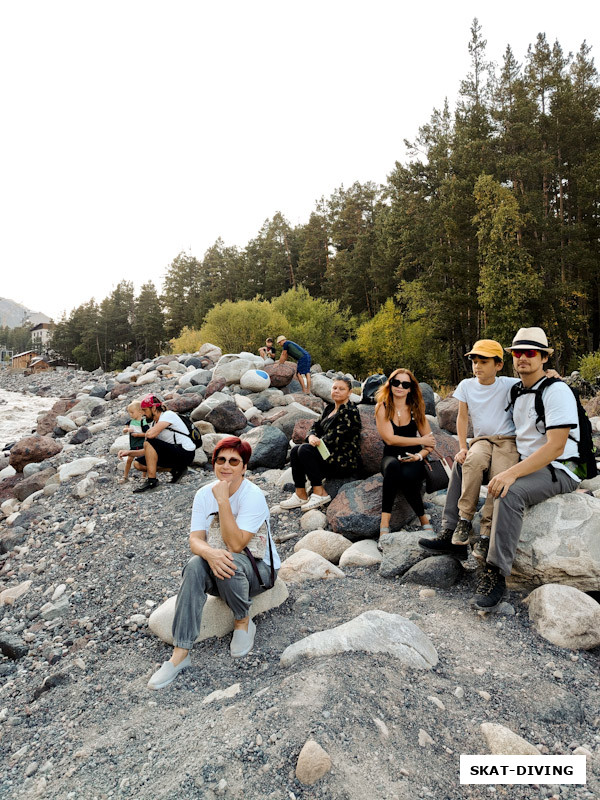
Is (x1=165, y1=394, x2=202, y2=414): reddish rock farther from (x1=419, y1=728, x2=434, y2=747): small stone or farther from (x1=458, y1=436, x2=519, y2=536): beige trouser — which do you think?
(x1=419, y1=728, x2=434, y2=747): small stone

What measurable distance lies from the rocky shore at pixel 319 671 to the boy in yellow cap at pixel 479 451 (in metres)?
0.30

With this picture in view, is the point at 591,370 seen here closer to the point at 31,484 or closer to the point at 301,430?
the point at 301,430

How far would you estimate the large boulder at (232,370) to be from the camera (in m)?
12.7

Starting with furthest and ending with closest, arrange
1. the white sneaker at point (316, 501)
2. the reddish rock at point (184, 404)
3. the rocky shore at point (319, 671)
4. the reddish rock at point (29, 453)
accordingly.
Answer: the reddish rock at point (29, 453) < the reddish rock at point (184, 404) < the white sneaker at point (316, 501) < the rocky shore at point (319, 671)

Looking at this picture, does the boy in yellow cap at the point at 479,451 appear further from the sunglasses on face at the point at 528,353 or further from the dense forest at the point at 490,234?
the dense forest at the point at 490,234

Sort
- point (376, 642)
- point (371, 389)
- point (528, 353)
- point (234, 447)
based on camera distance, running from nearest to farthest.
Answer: point (376, 642) < point (234, 447) < point (528, 353) < point (371, 389)

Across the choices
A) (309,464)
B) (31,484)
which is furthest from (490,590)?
(31,484)

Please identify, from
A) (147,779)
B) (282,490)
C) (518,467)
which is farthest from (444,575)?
(282,490)

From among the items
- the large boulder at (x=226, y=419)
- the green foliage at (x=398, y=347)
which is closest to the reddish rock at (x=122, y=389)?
the large boulder at (x=226, y=419)

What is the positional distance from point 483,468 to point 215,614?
2.25 m

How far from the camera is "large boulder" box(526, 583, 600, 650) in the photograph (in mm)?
3129

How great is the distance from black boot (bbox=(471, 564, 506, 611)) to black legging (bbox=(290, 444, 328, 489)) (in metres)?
2.51

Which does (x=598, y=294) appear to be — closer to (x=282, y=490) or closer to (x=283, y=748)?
(x=282, y=490)

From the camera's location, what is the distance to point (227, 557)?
3.20 metres
